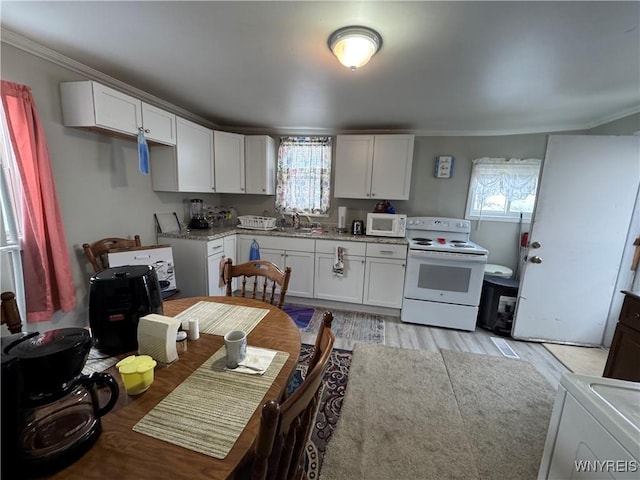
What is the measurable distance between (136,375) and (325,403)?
134 cm

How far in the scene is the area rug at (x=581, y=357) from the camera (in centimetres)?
229

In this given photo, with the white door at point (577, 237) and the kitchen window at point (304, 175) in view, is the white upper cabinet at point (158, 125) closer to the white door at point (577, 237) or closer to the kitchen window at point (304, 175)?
the kitchen window at point (304, 175)

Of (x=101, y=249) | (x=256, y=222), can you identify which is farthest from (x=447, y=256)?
(x=101, y=249)

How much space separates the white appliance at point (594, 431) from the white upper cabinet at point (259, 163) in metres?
3.29

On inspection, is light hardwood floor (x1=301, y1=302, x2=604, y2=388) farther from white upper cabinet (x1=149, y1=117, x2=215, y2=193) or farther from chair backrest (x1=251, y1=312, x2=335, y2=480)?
white upper cabinet (x1=149, y1=117, x2=215, y2=193)

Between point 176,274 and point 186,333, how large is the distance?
206cm

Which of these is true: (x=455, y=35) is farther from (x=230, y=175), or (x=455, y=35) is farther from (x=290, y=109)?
(x=230, y=175)

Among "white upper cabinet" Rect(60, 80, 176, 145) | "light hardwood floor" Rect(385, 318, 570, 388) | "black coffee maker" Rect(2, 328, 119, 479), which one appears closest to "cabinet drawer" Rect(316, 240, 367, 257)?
"light hardwood floor" Rect(385, 318, 570, 388)

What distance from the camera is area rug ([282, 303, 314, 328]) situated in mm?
2930

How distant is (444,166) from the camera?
3328 millimetres

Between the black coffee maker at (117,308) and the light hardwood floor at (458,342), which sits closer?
the black coffee maker at (117,308)

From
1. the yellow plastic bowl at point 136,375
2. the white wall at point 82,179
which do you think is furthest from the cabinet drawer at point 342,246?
the yellow plastic bowl at point 136,375

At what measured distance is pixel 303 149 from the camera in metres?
3.63

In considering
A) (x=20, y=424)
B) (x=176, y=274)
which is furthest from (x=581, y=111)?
(x=176, y=274)
